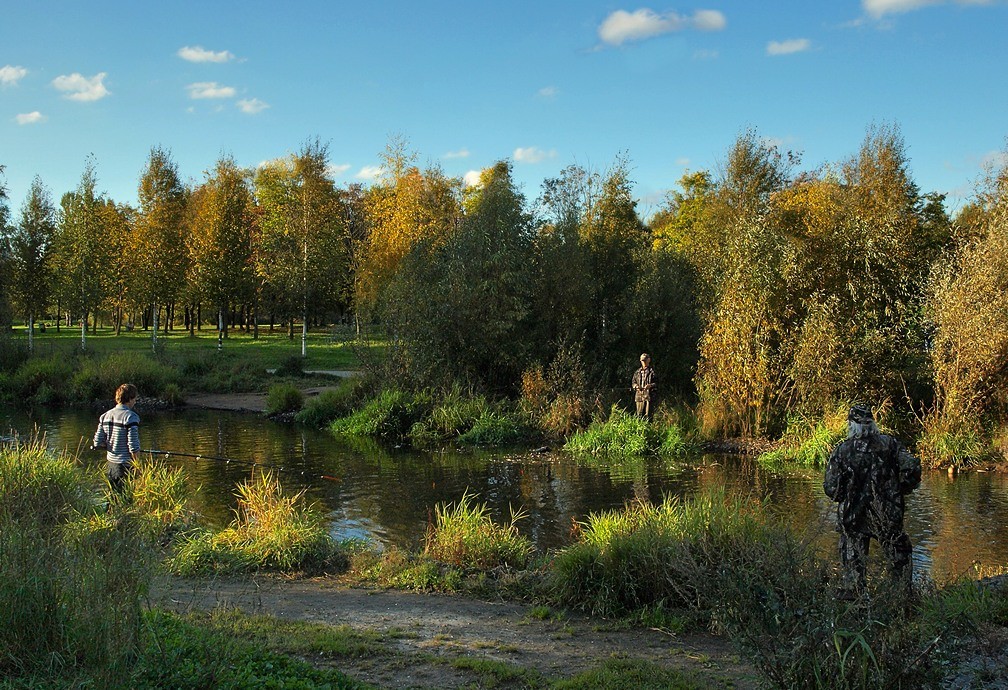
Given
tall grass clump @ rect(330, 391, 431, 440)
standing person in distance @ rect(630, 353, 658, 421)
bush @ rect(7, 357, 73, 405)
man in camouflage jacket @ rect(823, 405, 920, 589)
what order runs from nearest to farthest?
man in camouflage jacket @ rect(823, 405, 920, 589), standing person in distance @ rect(630, 353, 658, 421), tall grass clump @ rect(330, 391, 431, 440), bush @ rect(7, 357, 73, 405)

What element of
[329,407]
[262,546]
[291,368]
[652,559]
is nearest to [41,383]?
[291,368]

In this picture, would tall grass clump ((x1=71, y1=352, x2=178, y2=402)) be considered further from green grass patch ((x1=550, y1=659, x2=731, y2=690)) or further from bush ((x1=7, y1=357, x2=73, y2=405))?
green grass patch ((x1=550, y1=659, x2=731, y2=690))

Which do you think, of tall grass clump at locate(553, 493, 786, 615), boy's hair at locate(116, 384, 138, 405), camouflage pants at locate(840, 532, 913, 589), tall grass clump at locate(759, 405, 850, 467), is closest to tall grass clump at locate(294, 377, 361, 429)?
tall grass clump at locate(759, 405, 850, 467)

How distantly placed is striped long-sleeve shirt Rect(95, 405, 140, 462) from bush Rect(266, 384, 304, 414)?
598 inches

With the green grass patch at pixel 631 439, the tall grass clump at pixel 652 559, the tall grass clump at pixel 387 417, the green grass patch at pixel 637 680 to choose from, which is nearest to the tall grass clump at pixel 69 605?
the green grass patch at pixel 637 680

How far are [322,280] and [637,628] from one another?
3412cm

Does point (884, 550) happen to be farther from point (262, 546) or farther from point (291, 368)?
point (291, 368)

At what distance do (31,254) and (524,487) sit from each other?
140 feet

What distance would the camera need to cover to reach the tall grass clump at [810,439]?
17734 millimetres

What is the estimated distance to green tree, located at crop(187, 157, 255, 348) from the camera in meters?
38.1

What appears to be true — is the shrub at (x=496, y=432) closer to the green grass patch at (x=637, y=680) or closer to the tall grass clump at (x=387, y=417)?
the tall grass clump at (x=387, y=417)

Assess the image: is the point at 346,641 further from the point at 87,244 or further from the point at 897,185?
the point at 87,244

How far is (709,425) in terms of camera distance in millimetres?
20125

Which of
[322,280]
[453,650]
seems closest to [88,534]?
[453,650]
